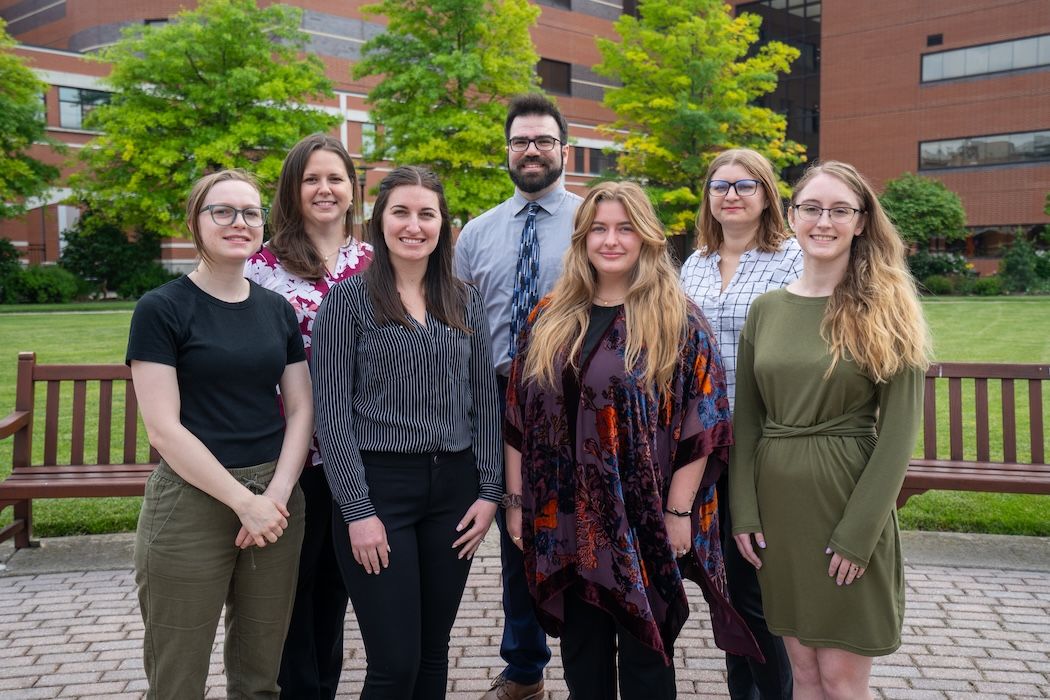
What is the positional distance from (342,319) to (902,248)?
1982 millimetres

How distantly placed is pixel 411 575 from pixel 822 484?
4.72 ft

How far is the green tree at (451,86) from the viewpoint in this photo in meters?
25.7

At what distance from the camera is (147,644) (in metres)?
2.82

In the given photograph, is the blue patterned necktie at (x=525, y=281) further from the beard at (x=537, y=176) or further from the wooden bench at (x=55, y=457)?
the wooden bench at (x=55, y=457)

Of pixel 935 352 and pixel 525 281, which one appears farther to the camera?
pixel 525 281

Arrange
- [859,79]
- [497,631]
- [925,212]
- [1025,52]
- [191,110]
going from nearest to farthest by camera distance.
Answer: [497,631] → [191,110] → [925,212] → [1025,52] → [859,79]

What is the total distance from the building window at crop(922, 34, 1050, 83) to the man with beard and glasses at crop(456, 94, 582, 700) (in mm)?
42005

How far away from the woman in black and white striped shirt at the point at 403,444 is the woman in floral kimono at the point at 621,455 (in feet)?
0.79

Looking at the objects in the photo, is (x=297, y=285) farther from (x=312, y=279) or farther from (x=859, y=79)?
(x=859, y=79)

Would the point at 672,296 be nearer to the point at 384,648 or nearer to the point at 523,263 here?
the point at 523,263

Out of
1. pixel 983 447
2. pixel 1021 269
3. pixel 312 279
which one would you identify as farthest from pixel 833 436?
pixel 1021 269

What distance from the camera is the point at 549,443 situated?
2967 millimetres

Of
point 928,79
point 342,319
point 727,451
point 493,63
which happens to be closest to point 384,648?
point 342,319

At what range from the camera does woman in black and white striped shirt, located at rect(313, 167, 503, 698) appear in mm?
2908
